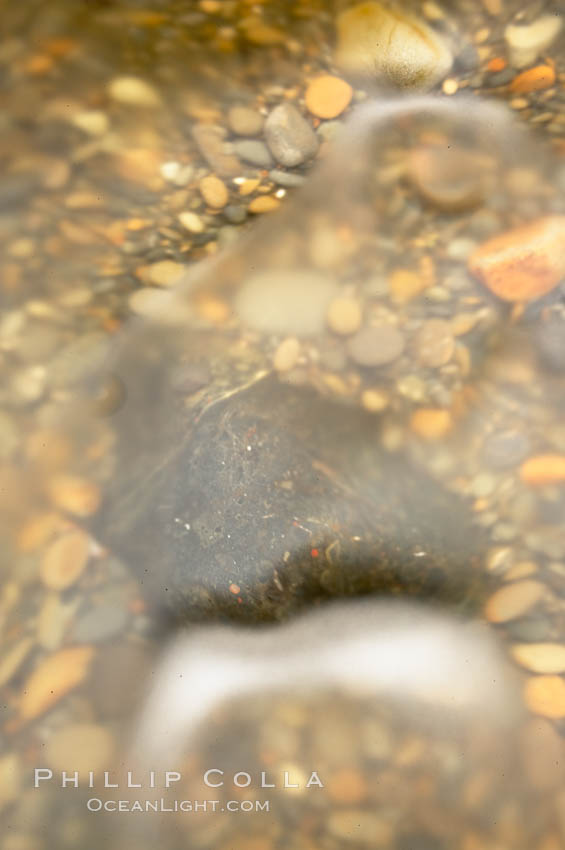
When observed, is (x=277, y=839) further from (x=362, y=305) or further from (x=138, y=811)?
(x=362, y=305)

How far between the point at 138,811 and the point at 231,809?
0.14 metres

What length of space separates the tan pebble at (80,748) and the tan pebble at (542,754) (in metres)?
0.65

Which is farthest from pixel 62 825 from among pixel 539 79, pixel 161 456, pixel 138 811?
pixel 539 79

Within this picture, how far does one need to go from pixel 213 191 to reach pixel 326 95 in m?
0.26

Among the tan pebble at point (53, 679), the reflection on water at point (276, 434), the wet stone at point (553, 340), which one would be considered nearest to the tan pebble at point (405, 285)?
the reflection on water at point (276, 434)

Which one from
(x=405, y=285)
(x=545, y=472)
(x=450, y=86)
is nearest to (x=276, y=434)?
(x=405, y=285)

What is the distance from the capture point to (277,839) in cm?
106

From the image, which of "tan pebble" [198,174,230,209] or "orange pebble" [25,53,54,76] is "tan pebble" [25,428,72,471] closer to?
"tan pebble" [198,174,230,209]

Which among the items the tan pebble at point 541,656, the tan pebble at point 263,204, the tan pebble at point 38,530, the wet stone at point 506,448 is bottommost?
the tan pebble at point 541,656

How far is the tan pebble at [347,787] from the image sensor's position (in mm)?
1067

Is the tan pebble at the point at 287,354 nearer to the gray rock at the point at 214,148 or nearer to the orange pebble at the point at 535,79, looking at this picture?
the gray rock at the point at 214,148

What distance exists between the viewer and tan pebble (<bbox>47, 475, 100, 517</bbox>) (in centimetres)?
118

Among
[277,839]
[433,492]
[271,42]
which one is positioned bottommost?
[277,839]

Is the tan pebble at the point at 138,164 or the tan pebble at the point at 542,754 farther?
the tan pebble at the point at 138,164
